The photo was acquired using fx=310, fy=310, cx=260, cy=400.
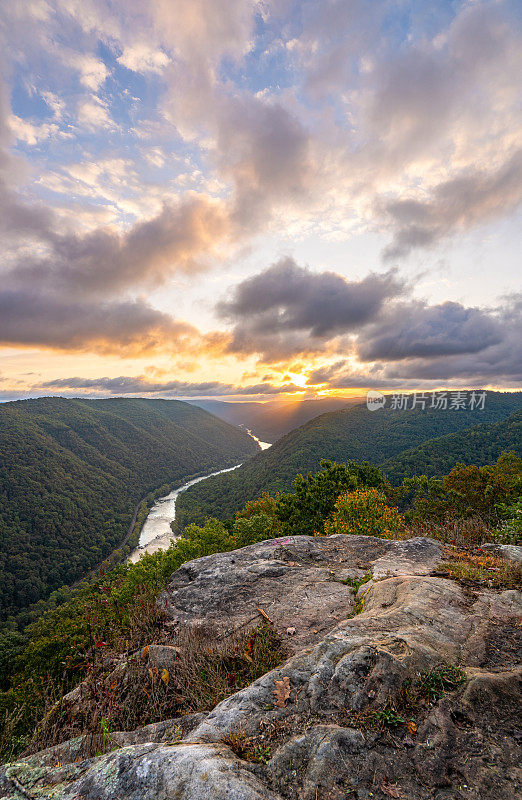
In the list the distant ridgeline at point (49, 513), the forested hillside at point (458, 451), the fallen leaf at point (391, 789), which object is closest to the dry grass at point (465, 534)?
the fallen leaf at point (391, 789)

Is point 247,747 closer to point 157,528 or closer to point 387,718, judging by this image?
point 387,718

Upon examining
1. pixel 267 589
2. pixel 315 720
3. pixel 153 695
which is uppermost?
pixel 315 720

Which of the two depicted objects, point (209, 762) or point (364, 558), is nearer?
point (209, 762)

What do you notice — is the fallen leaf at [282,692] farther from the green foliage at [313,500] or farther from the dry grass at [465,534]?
the green foliage at [313,500]

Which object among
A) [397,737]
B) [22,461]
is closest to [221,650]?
[397,737]

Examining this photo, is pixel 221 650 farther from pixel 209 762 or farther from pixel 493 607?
pixel 493 607

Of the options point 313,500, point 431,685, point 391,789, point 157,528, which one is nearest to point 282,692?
point 391,789
